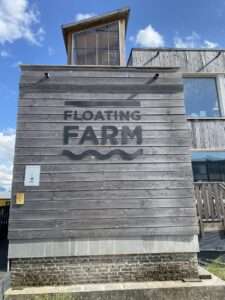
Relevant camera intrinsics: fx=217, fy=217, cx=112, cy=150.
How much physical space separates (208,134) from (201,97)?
1.41m

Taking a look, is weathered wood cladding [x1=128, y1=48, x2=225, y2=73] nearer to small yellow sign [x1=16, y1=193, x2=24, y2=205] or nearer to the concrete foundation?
small yellow sign [x1=16, y1=193, x2=24, y2=205]

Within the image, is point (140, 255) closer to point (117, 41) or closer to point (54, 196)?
point (54, 196)

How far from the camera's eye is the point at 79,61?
610cm

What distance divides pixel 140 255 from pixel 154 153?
1.86 metres

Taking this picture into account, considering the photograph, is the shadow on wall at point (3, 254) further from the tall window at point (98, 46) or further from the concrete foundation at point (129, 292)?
the tall window at point (98, 46)

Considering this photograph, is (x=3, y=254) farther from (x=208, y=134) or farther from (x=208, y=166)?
(x=208, y=134)

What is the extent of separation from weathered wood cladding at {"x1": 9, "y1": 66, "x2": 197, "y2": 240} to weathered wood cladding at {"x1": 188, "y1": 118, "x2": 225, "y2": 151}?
323 cm

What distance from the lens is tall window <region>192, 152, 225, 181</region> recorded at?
24.5 feet

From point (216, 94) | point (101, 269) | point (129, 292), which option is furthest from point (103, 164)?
point (216, 94)

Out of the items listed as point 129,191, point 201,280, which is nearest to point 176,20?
point 129,191

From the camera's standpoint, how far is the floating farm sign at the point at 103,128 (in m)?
4.19

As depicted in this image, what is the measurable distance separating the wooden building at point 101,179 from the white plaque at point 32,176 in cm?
2

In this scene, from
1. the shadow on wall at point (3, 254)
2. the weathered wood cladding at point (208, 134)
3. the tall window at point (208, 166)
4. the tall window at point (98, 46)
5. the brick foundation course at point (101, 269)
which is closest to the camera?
the brick foundation course at point (101, 269)

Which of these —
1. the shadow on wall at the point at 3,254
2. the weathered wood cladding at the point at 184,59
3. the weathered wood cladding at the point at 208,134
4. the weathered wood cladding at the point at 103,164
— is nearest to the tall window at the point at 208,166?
the weathered wood cladding at the point at 208,134
